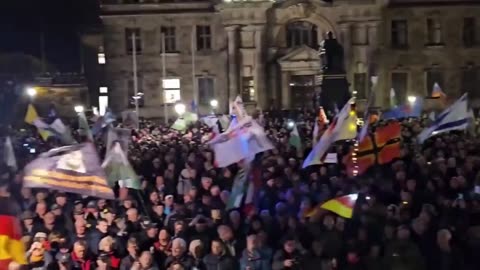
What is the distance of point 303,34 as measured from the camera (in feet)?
188

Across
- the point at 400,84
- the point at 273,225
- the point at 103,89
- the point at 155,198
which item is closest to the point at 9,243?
the point at 273,225

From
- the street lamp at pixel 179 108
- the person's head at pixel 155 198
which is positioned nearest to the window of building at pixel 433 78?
the street lamp at pixel 179 108

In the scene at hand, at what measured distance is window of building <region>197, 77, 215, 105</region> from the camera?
57.7m

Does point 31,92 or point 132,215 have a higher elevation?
point 31,92

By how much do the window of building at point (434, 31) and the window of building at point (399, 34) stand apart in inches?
58.4

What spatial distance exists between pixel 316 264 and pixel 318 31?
48657 millimetres

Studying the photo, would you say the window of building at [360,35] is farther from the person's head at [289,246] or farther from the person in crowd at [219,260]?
the person in crowd at [219,260]

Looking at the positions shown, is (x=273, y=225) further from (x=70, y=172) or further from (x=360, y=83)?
(x=360, y=83)

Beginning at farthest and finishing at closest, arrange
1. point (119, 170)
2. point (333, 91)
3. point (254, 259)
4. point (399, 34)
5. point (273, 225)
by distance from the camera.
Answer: point (399, 34)
point (333, 91)
point (119, 170)
point (273, 225)
point (254, 259)

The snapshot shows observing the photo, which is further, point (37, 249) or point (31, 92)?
point (31, 92)

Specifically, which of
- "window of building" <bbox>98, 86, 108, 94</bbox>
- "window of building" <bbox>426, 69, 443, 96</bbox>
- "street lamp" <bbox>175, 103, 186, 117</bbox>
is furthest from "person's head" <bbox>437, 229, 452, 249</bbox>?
"window of building" <bbox>98, 86, 108, 94</bbox>

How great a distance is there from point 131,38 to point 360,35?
14.8 m

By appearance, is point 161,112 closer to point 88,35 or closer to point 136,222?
point 88,35

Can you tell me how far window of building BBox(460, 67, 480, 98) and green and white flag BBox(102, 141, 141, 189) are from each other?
4564 centimetres
